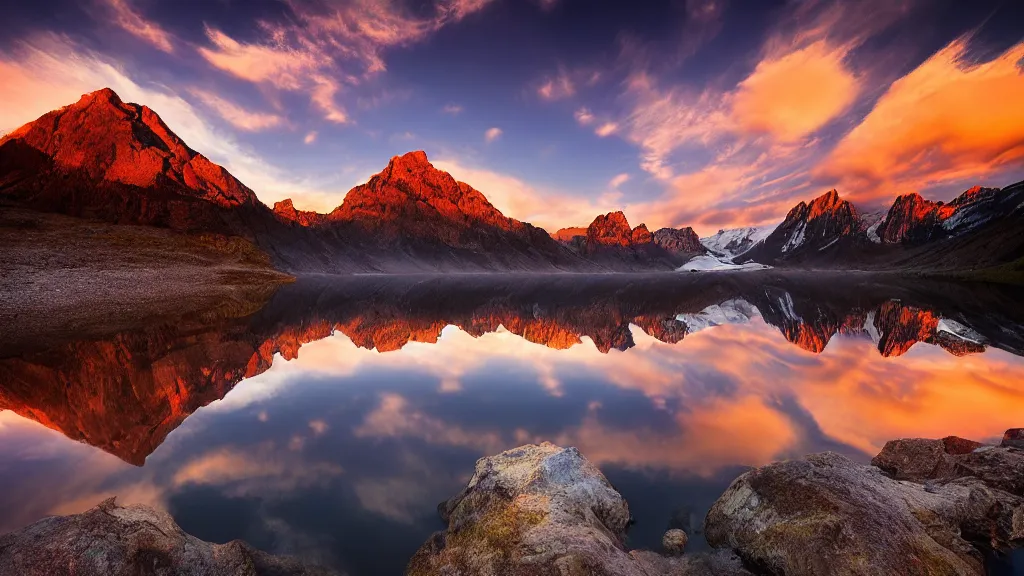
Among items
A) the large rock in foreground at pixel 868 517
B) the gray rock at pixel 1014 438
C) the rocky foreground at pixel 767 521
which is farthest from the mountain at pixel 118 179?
the gray rock at pixel 1014 438

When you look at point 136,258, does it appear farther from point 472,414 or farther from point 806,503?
point 806,503

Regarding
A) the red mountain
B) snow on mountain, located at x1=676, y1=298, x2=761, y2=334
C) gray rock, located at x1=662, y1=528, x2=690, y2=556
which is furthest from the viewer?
the red mountain

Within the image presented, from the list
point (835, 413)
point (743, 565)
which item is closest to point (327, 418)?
point (743, 565)

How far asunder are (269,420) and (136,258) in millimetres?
94087

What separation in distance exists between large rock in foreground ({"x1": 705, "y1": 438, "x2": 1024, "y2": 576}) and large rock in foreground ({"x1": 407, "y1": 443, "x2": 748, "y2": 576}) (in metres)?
1.03

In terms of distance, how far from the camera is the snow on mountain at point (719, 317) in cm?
4397

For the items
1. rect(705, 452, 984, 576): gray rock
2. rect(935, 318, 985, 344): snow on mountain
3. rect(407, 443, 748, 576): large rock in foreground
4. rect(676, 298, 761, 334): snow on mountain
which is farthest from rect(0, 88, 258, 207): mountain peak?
rect(935, 318, 985, 344): snow on mountain

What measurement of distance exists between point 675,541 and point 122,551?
1043cm

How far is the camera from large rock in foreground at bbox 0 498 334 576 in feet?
19.7

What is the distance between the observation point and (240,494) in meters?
10.6

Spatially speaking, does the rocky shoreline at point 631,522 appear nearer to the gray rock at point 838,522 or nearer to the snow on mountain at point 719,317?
the gray rock at point 838,522

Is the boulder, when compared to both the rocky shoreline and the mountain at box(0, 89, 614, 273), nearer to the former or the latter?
the rocky shoreline

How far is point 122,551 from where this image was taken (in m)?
6.37

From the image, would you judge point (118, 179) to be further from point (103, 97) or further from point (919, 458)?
point (919, 458)
